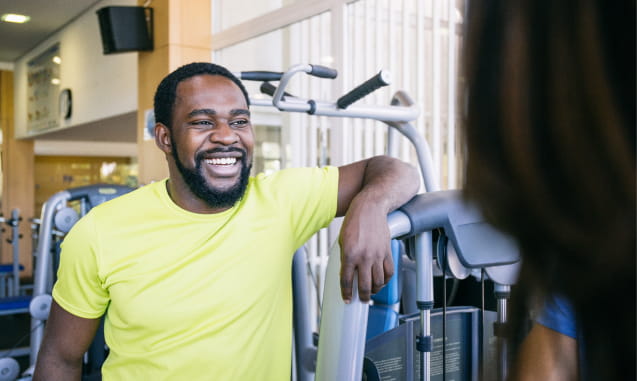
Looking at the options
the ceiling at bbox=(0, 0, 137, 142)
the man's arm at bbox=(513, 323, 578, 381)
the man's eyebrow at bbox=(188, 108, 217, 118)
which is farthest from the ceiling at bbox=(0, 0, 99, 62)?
the man's arm at bbox=(513, 323, 578, 381)

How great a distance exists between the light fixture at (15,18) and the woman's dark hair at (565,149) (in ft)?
21.5

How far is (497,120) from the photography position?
36 centimetres

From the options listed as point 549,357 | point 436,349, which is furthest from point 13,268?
point 549,357

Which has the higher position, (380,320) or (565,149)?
(565,149)

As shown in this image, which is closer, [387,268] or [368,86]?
[387,268]

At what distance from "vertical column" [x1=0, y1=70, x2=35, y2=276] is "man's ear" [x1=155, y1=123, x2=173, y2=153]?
7.54 metres

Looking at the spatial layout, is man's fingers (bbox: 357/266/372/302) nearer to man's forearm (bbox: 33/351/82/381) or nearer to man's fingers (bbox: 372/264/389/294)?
man's fingers (bbox: 372/264/389/294)

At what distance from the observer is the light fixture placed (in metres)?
5.86

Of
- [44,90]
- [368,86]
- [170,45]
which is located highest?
[44,90]

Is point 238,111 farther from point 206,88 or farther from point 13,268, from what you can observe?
point 13,268

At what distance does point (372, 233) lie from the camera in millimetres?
887

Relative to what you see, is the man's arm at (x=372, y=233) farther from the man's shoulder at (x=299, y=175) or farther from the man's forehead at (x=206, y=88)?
the man's forehead at (x=206, y=88)

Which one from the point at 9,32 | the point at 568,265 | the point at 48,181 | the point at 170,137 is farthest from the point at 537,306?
the point at 48,181

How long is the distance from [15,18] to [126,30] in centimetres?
281
